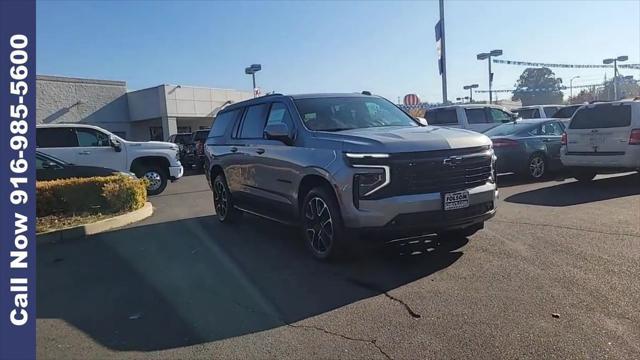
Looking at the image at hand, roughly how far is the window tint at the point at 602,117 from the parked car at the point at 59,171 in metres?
9.42

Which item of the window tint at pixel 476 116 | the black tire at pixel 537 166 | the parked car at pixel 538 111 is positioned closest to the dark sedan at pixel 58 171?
the black tire at pixel 537 166

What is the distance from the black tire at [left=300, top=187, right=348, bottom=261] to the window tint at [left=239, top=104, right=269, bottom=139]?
1.70 meters

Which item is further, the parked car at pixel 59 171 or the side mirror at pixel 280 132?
the parked car at pixel 59 171

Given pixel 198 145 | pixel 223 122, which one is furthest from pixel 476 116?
pixel 198 145

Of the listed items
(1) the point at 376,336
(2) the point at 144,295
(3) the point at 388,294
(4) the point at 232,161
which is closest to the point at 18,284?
(2) the point at 144,295

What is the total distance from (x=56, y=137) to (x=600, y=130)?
1266 centimetres

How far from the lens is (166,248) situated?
271 inches

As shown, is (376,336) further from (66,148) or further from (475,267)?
(66,148)

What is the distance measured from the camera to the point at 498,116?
1623 cm

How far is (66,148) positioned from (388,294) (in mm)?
11251

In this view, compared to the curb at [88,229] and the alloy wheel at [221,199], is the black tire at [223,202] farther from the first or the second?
the curb at [88,229]

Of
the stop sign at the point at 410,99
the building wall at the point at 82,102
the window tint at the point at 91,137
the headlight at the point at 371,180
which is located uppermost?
the building wall at the point at 82,102

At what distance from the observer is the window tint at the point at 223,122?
8273mm

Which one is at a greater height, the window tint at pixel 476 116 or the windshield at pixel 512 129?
the window tint at pixel 476 116
